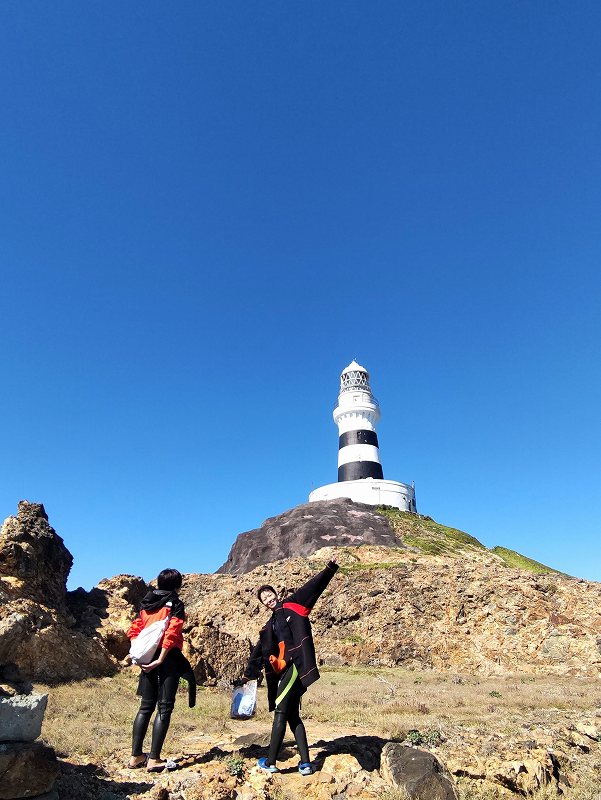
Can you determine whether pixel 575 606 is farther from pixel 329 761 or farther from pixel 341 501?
pixel 341 501

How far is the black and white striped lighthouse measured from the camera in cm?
6469

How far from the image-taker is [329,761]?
5910 mm

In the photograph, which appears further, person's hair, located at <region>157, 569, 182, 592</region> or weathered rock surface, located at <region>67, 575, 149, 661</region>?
weathered rock surface, located at <region>67, 575, 149, 661</region>

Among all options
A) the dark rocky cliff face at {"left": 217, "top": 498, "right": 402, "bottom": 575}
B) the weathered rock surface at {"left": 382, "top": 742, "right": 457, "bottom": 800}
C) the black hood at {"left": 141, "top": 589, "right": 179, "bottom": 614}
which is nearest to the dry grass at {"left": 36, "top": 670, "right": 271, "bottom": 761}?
the black hood at {"left": 141, "top": 589, "right": 179, "bottom": 614}

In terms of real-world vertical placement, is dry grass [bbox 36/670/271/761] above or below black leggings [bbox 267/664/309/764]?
below

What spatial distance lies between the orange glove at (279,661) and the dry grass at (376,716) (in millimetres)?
1705

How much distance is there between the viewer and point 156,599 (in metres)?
6.20

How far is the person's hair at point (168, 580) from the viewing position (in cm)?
627

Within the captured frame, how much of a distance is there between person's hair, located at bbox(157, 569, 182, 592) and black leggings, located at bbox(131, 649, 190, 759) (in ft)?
2.42

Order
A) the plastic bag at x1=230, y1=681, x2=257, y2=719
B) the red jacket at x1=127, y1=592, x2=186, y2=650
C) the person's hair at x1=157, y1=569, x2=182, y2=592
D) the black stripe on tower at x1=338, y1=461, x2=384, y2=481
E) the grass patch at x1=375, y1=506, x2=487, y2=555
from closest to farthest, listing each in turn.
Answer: the red jacket at x1=127, y1=592, x2=186, y2=650, the person's hair at x1=157, y1=569, x2=182, y2=592, the plastic bag at x1=230, y1=681, x2=257, y2=719, the grass patch at x1=375, y1=506, x2=487, y2=555, the black stripe on tower at x1=338, y1=461, x2=384, y2=481

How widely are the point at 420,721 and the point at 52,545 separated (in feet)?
44.8

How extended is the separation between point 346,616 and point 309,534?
921 inches

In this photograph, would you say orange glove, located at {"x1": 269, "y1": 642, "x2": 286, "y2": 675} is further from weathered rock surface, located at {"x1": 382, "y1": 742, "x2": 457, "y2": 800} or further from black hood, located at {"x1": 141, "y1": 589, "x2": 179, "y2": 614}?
weathered rock surface, located at {"x1": 382, "y1": 742, "x2": 457, "y2": 800}

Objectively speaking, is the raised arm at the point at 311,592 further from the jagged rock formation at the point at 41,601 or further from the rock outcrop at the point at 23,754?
the jagged rock formation at the point at 41,601
